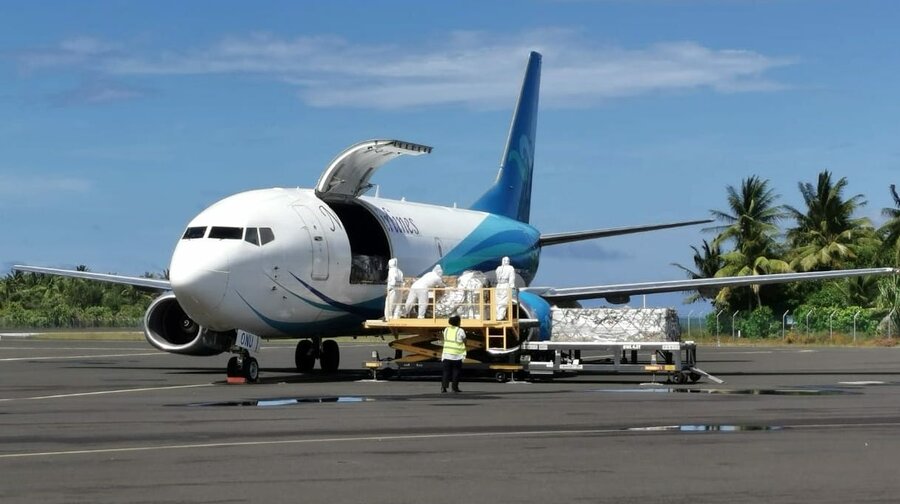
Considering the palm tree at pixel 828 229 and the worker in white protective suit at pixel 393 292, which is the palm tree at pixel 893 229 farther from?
the worker in white protective suit at pixel 393 292

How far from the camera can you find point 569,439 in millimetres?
13445

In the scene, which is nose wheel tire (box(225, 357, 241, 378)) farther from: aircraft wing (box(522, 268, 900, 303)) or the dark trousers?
aircraft wing (box(522, 268, 900, 303))

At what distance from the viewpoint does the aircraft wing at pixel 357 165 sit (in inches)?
1160

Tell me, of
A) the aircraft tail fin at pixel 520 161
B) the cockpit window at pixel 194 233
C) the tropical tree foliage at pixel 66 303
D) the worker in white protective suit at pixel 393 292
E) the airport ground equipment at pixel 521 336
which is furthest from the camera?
the tropical tree foliage at pixel 66 303

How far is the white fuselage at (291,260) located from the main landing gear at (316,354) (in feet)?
5.39

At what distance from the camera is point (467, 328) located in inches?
1066

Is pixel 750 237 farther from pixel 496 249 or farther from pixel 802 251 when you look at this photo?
pixel 496 249

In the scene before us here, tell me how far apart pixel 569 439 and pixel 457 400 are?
270 inches

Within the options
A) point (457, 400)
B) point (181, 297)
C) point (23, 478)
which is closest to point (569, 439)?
point (23, 478)

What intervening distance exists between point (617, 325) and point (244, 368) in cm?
740

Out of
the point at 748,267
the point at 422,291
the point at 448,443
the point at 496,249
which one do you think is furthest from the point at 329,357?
the point at 748,267

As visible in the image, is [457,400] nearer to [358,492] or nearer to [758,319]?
[358,492]

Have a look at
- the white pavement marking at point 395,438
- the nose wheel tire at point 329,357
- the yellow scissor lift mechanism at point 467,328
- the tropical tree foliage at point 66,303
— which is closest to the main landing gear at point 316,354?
the nose wheel tire at point 329,357

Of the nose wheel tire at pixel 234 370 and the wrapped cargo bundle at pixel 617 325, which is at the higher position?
the wrapped cargo bundle at pixel 617 325
